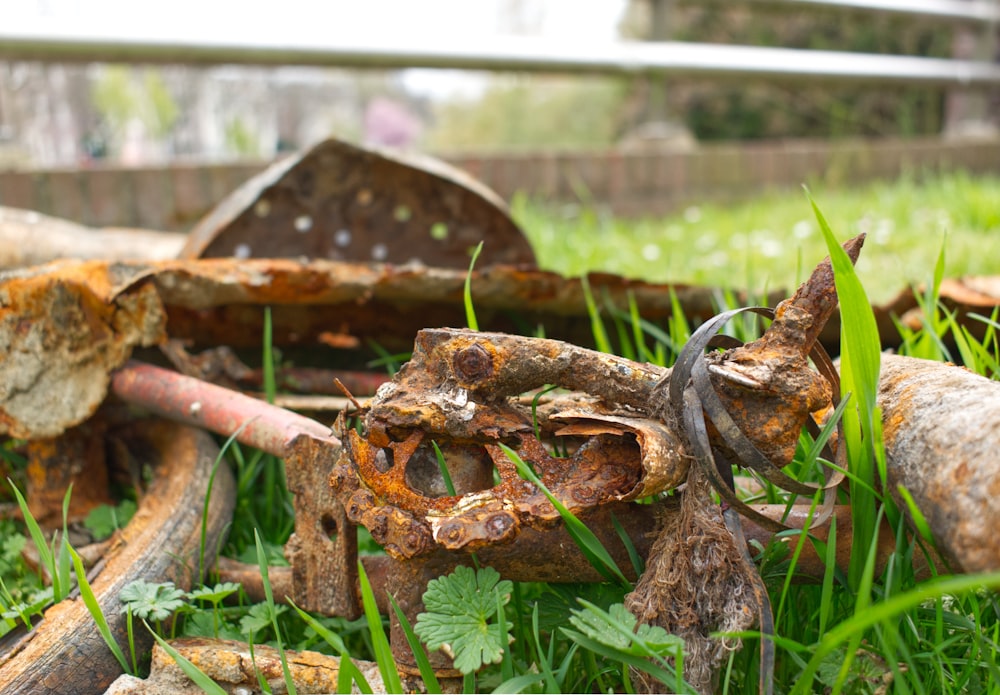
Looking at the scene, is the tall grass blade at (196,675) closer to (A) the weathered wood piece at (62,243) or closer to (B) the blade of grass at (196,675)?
(B) the blade of grass at (196,675)

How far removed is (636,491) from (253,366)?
45.5 inches

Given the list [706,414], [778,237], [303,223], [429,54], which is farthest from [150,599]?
[429,54]

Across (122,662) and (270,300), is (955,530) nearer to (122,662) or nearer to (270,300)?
(122,662)

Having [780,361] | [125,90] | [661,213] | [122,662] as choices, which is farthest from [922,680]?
[125,90]

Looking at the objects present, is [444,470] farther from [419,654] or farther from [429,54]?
[429,54]

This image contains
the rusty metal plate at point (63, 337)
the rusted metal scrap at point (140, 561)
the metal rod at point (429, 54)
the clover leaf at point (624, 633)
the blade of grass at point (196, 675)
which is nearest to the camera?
the clover leaf at point (624, 633)

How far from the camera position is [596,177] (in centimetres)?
443

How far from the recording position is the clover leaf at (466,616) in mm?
859

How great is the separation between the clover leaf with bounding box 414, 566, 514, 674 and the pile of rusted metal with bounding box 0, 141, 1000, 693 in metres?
0.04

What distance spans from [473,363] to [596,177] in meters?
3.69

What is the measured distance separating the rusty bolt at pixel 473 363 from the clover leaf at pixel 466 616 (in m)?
0.21

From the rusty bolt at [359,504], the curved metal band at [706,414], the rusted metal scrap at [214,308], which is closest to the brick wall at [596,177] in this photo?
the rusted metal scrap at [214,308]

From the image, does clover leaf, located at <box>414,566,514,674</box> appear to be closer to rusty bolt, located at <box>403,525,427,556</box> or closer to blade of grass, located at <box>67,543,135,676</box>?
rusty bolt, located at <box>403,525,427,556</box>

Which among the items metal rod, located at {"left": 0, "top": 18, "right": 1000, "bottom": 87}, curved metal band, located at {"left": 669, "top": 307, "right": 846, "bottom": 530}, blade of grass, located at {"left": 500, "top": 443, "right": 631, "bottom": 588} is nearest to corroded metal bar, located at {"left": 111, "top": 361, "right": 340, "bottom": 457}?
blade of grass, located at {"left": 500, "top": 443, "right": 631, "bottom": 588}
